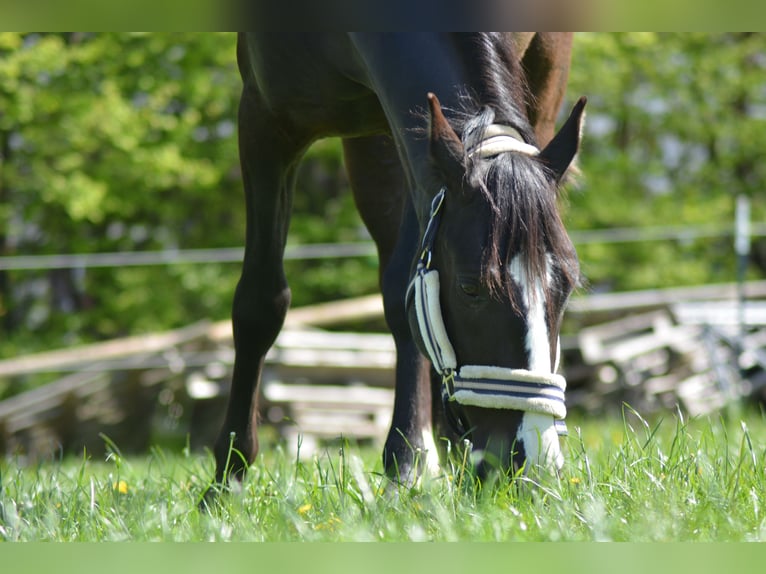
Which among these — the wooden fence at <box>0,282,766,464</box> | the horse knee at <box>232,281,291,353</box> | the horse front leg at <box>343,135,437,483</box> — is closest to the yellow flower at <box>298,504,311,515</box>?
the horse front leg at <box>343,135,437,483</box>

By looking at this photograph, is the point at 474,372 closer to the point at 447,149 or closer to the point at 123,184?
the point at 447,149

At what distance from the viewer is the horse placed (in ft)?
7.31

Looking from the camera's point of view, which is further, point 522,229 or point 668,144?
point 668,144

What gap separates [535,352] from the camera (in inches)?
87.3

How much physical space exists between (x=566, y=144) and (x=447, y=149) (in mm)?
321

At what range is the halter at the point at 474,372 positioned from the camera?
2.20 meters

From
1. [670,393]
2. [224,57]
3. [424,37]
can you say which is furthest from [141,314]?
[424,37]

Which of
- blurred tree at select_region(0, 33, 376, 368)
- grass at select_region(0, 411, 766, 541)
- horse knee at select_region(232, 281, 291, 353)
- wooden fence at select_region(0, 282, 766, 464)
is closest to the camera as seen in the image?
grass at select_region(0, 411, 766, 541)

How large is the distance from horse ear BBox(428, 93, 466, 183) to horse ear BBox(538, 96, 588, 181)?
0.71 feet

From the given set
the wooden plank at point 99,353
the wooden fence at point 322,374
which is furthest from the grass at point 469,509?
the wooden plank at point 99,353

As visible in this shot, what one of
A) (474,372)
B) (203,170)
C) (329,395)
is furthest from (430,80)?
(203,170)

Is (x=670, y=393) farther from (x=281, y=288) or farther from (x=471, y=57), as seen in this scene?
(x=471, y=57)

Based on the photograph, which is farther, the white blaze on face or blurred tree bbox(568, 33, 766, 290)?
blurred tree bbox(568, 33, 766, 290)

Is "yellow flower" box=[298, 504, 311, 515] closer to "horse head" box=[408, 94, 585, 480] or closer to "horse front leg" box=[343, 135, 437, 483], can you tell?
"horse front leg" box=[343, 135, 437, 483]
